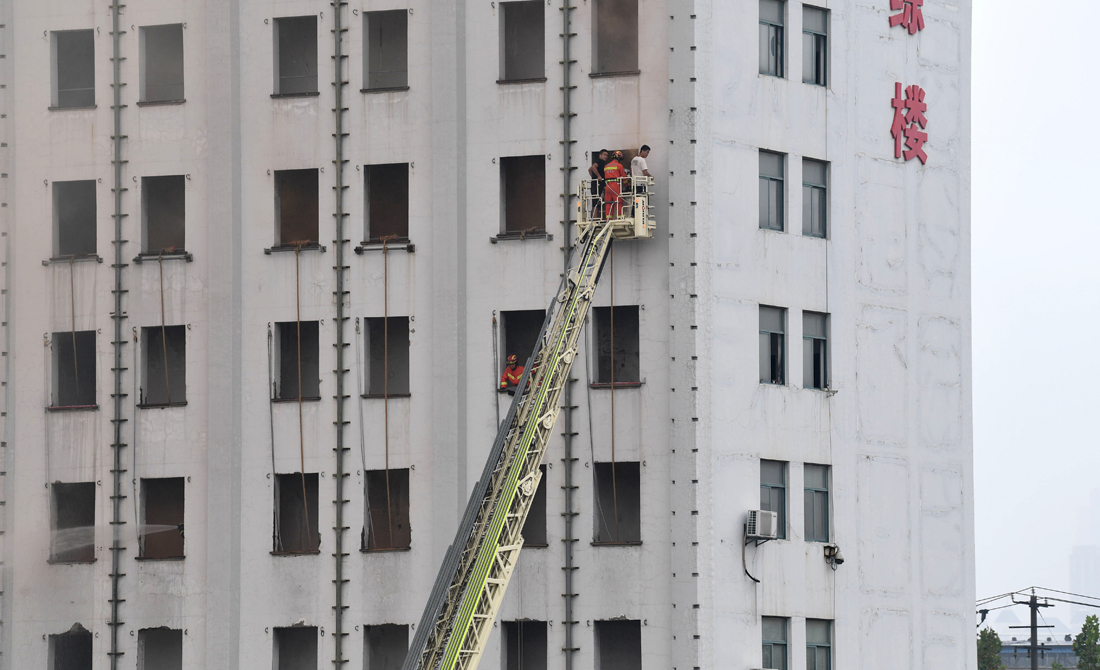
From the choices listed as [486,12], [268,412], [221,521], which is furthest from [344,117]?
[221,521]

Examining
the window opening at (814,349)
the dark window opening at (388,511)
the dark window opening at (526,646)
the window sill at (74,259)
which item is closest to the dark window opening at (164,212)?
the window sill at (74,259)

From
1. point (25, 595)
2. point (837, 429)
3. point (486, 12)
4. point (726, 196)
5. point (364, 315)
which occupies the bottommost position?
point (25, 595)

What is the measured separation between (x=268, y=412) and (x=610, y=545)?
1001 cm

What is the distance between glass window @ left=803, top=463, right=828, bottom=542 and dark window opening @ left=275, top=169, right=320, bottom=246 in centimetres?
1516

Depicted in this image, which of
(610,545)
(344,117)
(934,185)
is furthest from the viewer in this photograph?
(934,185)

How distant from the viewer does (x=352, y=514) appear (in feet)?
143

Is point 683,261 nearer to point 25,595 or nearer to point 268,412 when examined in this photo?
point 268,412

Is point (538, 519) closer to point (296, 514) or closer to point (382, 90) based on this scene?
point (296, 514)

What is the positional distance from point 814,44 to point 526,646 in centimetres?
1860

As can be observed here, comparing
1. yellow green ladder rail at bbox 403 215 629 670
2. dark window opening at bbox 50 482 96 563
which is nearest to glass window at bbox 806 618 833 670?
yellow green ladder rail at bbox 403 215 629 670

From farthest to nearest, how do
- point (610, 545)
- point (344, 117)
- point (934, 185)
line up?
1. point (934, 185)
2. point (344, 117)
3. point (610, 545)

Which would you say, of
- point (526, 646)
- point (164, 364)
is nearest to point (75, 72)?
point (164, 364)

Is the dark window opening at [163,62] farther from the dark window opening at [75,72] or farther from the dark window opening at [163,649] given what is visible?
the dark window opening at [163,649]

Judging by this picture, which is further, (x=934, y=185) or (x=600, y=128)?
(x=934, y=185)
